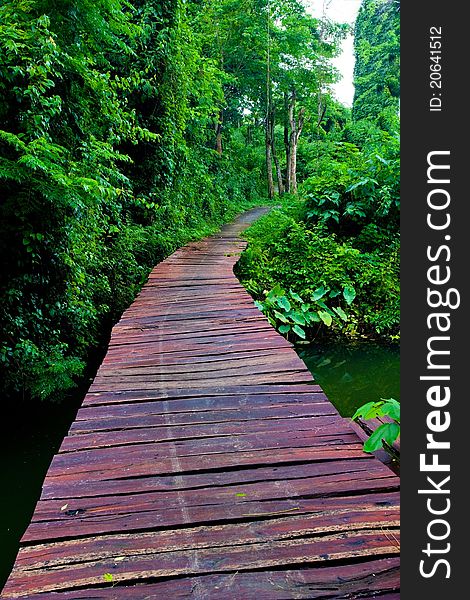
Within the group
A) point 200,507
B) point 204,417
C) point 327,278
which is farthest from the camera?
point 327,278

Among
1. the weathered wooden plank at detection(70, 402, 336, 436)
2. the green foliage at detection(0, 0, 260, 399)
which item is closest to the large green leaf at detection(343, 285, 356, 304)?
Result: the green foliage at detection(0, 0, 260, 399)

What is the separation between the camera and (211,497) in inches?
75.4

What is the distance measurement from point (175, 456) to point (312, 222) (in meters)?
8.92

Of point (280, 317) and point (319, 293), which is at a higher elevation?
point (319, 293)

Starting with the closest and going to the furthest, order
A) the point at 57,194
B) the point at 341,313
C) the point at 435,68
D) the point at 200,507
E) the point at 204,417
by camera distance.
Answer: the point at 435,68 < the point at 200,507 < the point at 204,417 < the point at 57,194 < the point at 341,313

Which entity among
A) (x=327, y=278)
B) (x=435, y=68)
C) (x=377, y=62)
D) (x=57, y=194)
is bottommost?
(x=327, y=278)

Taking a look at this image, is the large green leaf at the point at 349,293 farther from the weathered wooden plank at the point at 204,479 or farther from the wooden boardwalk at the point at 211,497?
the weathered wooden plank at the point at 204,479

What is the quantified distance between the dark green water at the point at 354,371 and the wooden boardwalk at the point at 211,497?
297cm

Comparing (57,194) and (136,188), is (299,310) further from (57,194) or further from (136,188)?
(57,194)

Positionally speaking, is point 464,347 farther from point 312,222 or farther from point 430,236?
point 312,222


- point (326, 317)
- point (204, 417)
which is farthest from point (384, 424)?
point (326, 317)

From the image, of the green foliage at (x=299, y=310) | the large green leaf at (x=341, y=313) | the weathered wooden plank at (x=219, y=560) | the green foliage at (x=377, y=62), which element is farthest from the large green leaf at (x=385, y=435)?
the green foliage at (x=377, y=62)

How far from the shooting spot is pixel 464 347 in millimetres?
1389

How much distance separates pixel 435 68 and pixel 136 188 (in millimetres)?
8468
